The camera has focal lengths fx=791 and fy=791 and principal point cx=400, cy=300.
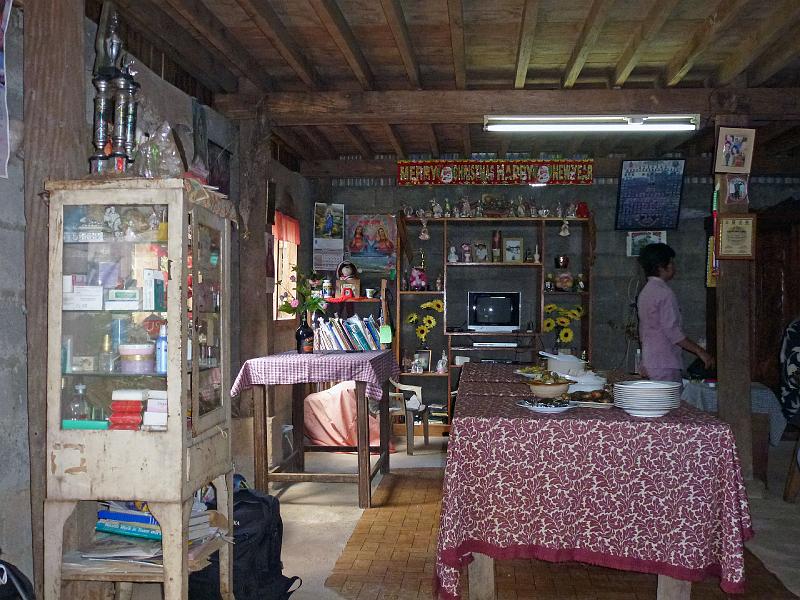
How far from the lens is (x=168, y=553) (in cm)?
287

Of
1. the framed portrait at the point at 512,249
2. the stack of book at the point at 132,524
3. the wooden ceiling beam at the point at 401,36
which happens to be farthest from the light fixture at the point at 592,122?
the stack of book at the point at 132,524

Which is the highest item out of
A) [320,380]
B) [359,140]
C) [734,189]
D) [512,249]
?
[359,140]

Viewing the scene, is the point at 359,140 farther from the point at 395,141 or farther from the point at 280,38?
the point at 280,38

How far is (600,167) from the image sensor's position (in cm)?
861

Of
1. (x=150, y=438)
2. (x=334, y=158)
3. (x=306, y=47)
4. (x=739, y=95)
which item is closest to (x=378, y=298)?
(x=334, y=158)

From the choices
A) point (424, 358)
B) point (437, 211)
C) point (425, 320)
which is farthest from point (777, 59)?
point (424, 358)

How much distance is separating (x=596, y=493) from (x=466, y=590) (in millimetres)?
1115

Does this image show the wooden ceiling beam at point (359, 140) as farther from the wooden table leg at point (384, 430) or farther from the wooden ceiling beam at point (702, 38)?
the wooden ceiling beam at point (702, 38)

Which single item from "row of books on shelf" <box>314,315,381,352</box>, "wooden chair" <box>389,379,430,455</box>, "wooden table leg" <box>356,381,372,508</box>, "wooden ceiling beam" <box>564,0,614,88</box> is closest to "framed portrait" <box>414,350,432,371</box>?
"wooden chair" <box>389,379,430,455</box>

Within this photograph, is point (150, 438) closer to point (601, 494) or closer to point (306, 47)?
point (601, 494)

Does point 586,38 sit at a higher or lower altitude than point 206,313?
higher

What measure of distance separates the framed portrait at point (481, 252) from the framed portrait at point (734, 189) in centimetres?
314

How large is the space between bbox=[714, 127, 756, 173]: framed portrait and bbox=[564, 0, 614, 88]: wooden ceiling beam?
126 centimetres

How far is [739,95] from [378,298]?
4.26 metres
